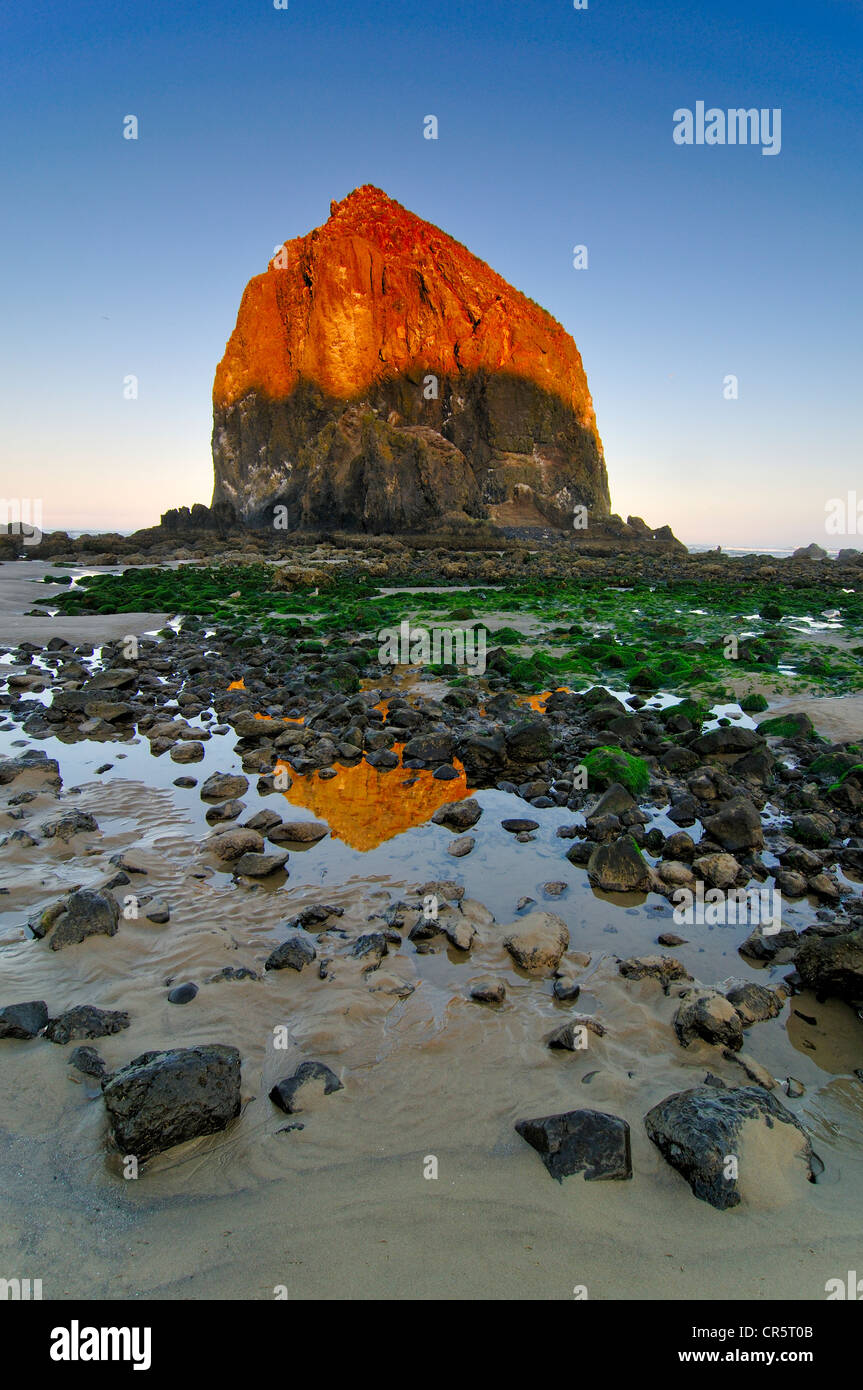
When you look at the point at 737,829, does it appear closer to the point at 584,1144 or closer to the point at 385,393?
the point at 584,1144

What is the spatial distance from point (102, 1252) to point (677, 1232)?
2.27 meters

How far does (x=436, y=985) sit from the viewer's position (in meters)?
4.25

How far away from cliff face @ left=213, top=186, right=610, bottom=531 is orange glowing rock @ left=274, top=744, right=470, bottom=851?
63.1 metres

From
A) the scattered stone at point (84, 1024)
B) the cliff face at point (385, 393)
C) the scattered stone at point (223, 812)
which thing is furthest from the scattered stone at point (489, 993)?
the cliff face at point (385, 393)

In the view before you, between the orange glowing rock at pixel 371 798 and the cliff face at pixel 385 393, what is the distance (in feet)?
207

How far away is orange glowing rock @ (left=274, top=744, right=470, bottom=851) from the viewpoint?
6.55m

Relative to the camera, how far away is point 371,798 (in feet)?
24.0

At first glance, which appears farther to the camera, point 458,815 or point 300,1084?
point 458,815

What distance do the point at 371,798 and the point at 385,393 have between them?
267 ft

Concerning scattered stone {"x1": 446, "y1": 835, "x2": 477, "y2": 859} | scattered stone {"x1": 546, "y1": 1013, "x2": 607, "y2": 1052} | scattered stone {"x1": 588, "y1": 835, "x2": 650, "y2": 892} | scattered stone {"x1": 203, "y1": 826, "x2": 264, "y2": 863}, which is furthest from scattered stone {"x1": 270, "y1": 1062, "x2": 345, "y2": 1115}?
scattered stone {"x1": 588, "y1": 835, "x2": 650, "y2": 892}

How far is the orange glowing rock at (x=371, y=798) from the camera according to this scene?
6555 millimetres

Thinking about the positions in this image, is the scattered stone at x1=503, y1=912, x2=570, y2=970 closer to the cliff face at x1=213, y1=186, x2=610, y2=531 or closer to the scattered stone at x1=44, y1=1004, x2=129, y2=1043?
the scattered stone at x1=44, y1=1004, x2=129, y2=1043

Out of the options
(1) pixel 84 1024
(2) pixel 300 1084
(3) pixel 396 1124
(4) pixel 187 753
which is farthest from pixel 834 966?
(4) pixel 187 753
